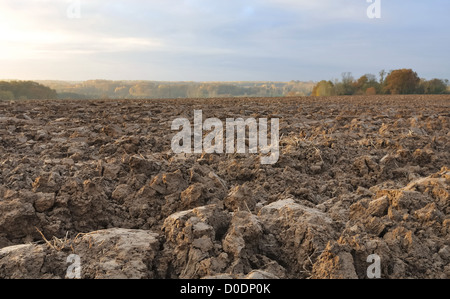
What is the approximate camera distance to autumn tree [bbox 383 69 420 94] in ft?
110

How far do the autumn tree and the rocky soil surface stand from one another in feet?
106

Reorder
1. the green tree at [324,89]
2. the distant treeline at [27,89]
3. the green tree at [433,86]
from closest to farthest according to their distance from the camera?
1. the distant treeline at [27,89]
2. the green tree at [433,86]
3. the green tree at [324,89]

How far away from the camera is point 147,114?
6.80 m

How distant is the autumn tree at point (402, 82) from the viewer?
3344cm

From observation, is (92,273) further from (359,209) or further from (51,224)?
(359,209)

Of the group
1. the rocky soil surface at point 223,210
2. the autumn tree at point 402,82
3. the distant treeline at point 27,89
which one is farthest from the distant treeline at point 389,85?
the rocky soil surface at point 223,210

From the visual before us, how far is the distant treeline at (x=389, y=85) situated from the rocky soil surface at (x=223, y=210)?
3276 cm

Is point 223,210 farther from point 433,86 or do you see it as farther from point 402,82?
point 433,86

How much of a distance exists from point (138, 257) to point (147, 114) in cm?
503

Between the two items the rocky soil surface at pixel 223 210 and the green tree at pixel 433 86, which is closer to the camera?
the rocky soil surface at pixel 223 210

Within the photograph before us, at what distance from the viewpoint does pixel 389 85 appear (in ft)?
114

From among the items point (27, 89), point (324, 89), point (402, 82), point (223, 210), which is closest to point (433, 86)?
point (402, 82)

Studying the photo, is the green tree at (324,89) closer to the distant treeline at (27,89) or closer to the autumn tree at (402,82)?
the autumn tree at (402,82)

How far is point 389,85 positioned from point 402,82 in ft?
3.67
